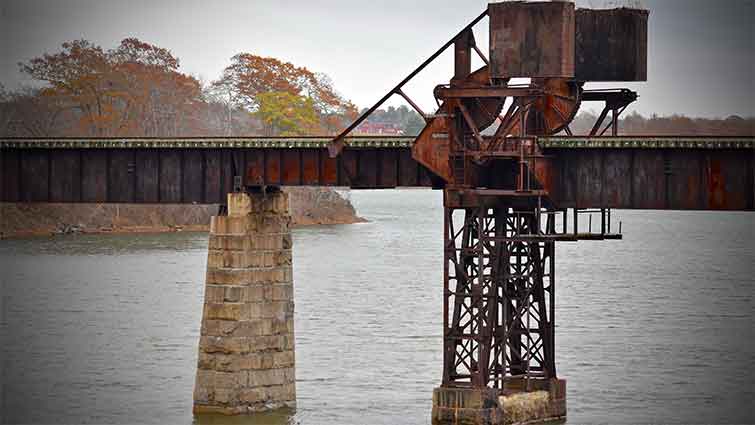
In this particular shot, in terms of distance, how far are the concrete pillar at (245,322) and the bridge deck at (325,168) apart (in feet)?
8.31

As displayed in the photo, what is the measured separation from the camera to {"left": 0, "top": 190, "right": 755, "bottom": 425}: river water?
59000mm

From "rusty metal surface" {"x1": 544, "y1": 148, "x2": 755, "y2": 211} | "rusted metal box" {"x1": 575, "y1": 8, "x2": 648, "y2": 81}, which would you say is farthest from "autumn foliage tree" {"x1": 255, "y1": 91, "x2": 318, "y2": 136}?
"rusty metal surface" {"x1": 544, "y1": 148, "x2": 755, "y2": 211}

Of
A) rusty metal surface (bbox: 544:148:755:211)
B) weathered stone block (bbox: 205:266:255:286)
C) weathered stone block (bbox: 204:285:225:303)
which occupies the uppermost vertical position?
rusty metal surface (bbox: 544:148:755:211)

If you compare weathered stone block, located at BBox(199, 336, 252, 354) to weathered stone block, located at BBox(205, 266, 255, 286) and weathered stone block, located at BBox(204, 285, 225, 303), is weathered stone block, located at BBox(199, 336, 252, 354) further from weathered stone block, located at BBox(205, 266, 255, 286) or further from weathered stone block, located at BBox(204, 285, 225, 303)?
weathered stone block, located at BBox(205, 266, 255, 286)

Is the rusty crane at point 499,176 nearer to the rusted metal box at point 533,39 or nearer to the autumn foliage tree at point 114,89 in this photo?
the rusted metal box at point 533,39

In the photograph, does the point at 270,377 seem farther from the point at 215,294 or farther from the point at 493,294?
the point at 493,294

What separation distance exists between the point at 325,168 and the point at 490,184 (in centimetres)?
666

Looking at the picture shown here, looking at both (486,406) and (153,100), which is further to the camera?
(153,100)

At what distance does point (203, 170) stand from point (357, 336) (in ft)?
63.4

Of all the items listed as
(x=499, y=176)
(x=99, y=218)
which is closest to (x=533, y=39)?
(x=499, y=176)

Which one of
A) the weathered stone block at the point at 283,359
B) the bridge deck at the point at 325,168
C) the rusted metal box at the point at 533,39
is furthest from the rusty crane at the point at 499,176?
the weathered stone block at the point at 283,359

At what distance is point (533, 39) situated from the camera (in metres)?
49.6

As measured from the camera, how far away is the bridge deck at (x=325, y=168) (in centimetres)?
5088

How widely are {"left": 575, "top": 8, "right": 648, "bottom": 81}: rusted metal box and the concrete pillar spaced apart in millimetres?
10516
